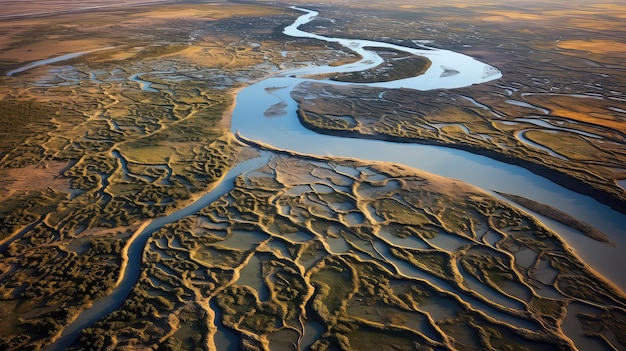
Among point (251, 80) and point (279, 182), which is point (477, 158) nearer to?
point (279, 182)

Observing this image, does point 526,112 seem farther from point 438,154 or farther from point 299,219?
point 299,219

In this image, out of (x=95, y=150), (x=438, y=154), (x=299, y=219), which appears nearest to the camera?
(x=299, y=219)

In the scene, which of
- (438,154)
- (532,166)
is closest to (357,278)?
(438,154)

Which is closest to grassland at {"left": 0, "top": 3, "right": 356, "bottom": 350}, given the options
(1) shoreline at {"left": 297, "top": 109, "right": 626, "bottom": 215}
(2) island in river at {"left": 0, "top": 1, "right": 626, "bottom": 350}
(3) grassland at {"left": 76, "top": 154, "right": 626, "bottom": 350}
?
(2) island in river at {"left": 0, "top": 1, "right": 626, "bottom": 350}

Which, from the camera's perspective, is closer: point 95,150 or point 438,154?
point 95,150

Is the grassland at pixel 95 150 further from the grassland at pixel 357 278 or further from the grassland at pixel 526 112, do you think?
the grassland at pixel 526 112

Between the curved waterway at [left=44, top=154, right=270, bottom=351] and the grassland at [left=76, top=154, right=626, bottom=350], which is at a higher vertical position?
the grassland at [left=76, top=154, right=626, bottom=350]

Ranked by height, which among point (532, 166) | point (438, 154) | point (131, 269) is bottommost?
point (131, 269)

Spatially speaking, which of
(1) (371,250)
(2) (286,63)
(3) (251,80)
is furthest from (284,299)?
(2) (286,63)

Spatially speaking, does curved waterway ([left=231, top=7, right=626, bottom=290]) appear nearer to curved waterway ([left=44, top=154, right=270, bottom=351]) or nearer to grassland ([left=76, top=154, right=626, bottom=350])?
grassland ([left=76, top=154, right=626, bottom=350])
